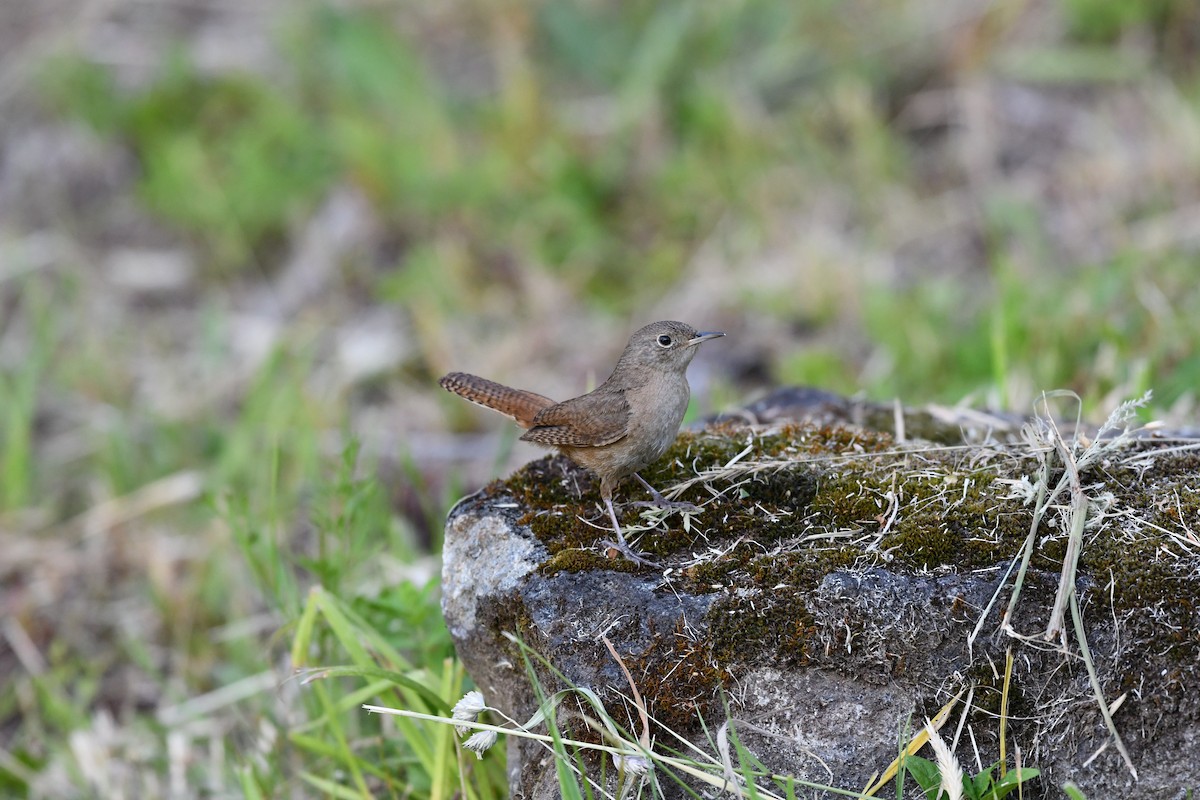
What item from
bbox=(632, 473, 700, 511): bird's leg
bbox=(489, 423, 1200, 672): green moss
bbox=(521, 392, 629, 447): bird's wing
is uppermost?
bbox=(521, 392, 629, 447): bird's wing

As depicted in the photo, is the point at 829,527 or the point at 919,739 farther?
the point at 829,527

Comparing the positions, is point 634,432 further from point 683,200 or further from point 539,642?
point 683,200

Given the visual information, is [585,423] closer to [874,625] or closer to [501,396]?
[501,396]

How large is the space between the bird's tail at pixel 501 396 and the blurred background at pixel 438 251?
1.04 m

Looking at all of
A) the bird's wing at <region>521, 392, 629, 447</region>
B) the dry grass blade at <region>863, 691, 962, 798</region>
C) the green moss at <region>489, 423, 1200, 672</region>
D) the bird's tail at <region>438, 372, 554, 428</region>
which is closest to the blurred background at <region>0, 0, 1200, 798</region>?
the bird's tail at <region>438, 372, 554, 428</region>

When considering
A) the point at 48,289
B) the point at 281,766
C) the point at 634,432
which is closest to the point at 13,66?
the point at 48,289

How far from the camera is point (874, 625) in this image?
2.72 m

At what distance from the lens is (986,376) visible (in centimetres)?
564

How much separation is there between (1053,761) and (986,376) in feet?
10.6

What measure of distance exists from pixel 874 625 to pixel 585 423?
1.00m

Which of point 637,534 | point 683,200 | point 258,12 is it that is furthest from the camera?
point 258,12

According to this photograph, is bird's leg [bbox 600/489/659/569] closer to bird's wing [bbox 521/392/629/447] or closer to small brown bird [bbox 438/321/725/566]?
small brown bird [bbox 438/321/725/566]

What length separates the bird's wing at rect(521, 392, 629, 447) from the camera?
3219 mm

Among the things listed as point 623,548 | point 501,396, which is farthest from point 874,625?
point 501,396
